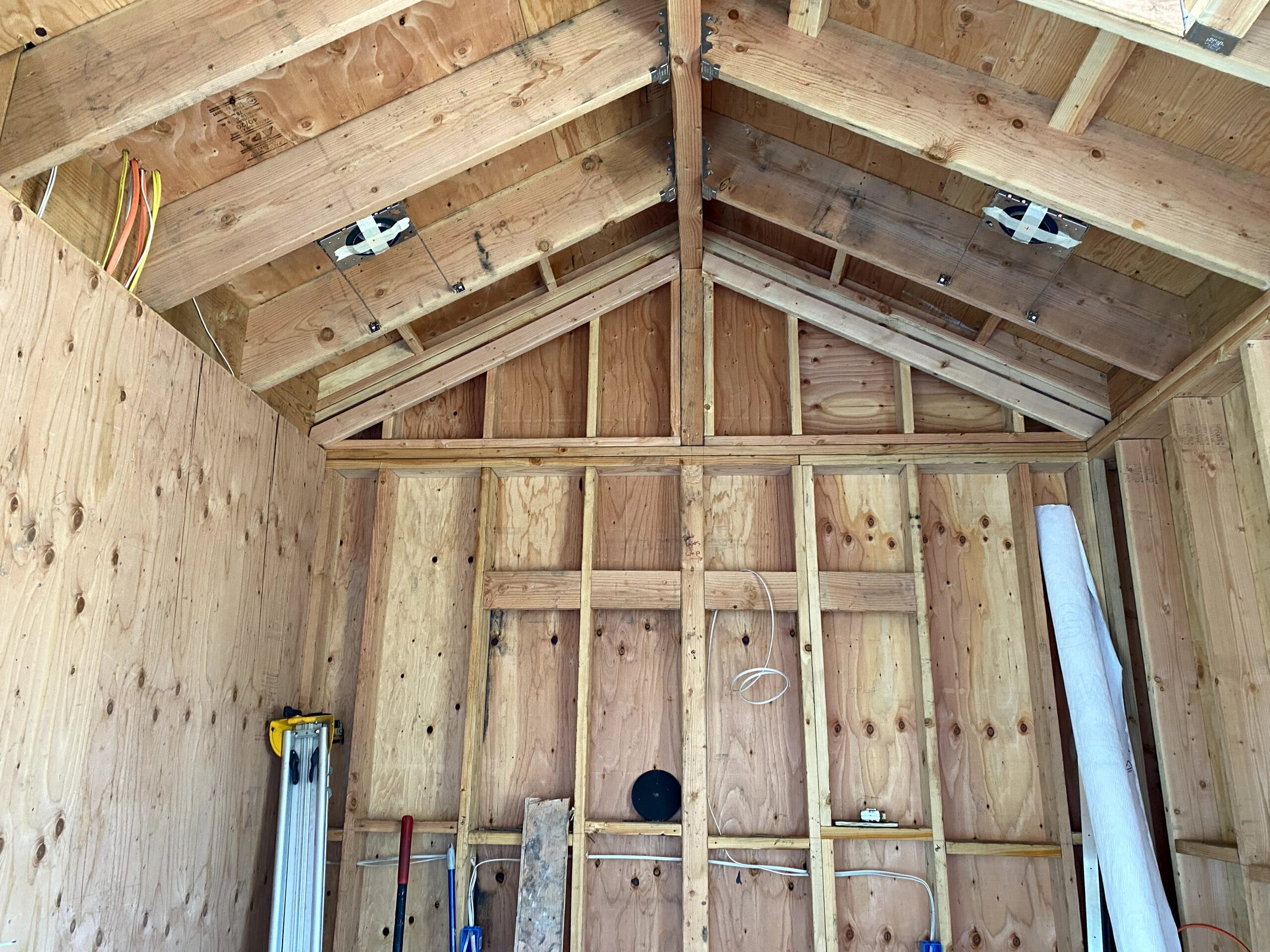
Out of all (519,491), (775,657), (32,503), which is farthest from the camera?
(519,491)

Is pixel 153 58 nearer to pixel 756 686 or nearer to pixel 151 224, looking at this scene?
pixel 151 224

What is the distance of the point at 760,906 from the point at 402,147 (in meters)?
3.08

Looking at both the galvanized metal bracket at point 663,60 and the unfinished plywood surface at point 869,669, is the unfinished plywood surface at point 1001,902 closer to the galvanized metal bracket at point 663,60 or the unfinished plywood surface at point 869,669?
the unfinished plywood surface at point 869,669

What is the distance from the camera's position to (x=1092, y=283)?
11.0ft

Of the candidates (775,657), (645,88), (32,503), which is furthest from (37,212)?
(775,657)

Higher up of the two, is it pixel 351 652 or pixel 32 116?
pixel 32 116

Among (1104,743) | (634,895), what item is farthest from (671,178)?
(634,895)

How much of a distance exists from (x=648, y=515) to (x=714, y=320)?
968mm

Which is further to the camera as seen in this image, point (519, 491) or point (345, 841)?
point (519, 491)

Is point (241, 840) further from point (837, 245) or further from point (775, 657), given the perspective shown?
point (837, 245)

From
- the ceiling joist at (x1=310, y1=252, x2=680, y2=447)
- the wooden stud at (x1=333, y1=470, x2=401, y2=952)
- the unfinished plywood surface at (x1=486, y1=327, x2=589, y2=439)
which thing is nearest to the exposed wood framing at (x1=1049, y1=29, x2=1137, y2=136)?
the ceiling joist at (x1=310, y1=252, x2=680, y2=447)

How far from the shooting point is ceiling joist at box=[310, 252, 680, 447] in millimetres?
4023

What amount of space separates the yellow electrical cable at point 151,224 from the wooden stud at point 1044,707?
333cm

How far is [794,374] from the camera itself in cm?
401
